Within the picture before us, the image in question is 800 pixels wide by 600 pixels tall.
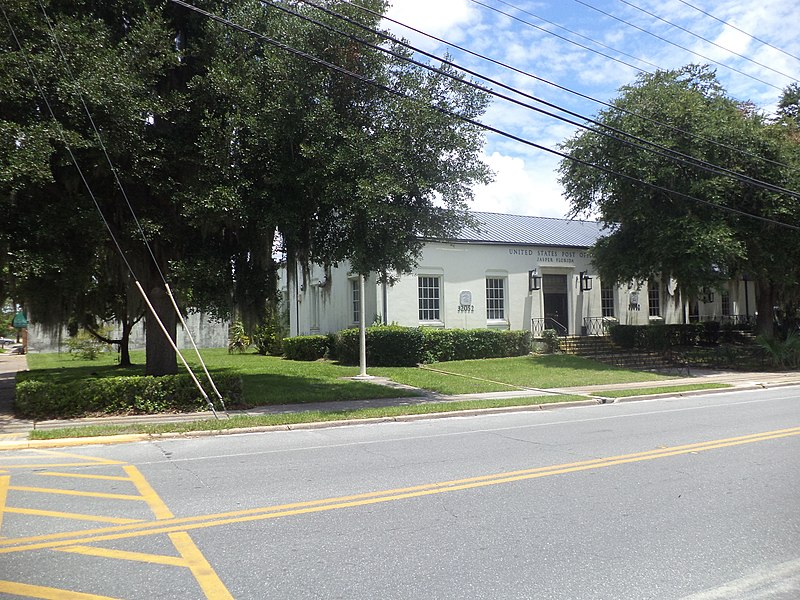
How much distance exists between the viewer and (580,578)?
4.32 m

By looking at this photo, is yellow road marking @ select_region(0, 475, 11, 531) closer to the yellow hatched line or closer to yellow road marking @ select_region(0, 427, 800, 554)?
the yellow hatched line

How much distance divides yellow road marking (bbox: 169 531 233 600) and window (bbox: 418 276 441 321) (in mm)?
20549

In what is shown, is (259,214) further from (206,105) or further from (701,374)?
(701,374)

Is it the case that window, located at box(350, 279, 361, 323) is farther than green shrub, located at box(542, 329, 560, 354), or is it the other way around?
window, located at box(350, 279, 361, 323)

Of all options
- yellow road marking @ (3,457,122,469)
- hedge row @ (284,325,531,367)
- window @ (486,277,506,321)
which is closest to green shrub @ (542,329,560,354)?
hedge row @ (284,325,531,367)

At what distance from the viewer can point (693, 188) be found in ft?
70.2

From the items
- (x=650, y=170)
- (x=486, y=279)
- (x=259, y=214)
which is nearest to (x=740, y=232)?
(x=650, y=170)

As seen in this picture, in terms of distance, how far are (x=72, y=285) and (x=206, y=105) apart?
16.0ft

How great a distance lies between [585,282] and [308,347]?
13.1 m

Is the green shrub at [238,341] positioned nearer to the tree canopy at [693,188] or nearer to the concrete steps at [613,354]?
the concrete steps at [613,354]

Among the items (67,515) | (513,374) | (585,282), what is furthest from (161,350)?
(585,282)

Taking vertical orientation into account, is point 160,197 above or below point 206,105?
below

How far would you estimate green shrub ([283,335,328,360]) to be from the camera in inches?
1024

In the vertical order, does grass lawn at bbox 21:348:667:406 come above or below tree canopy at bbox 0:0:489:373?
below
